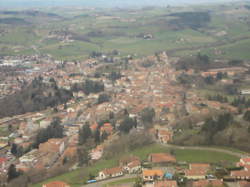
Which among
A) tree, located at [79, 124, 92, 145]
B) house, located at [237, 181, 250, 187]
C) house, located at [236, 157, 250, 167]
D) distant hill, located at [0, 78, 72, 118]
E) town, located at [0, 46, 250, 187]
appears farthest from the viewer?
distant hill, located at [0, 78, 72, 118]

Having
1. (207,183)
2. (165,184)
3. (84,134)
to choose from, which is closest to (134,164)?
(165,184)

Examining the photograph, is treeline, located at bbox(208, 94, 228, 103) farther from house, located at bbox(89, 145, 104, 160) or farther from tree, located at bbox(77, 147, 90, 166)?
tree, located at bbox(77, 147, 90, 166)

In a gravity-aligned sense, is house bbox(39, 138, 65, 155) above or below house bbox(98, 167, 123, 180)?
below

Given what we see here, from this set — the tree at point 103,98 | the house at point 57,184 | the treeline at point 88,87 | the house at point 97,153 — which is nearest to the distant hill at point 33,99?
the treeline at point 88,87

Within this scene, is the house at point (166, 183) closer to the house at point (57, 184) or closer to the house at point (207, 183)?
the house at point (207, 183)

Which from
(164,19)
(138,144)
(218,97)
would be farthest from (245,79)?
(164,19)

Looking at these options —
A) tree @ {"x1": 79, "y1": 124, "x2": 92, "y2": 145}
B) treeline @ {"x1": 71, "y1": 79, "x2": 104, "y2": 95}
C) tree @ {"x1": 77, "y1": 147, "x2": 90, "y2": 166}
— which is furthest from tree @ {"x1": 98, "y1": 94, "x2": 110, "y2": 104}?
tree @ {"x1": 77, "y1": 147, "x2": 90, "y2": 166}

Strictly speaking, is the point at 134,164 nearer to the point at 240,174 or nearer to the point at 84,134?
the point at 240,174

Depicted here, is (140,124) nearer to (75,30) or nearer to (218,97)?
(218,97)
